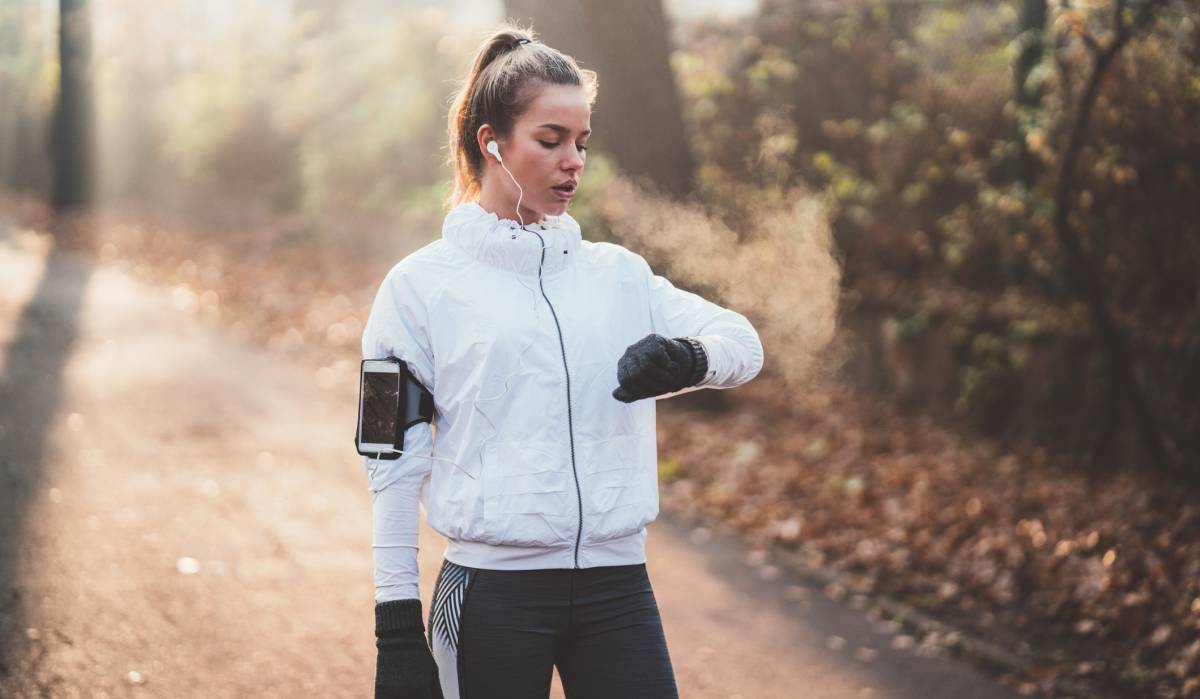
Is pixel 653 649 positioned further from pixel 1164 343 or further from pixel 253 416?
pixel 253 416

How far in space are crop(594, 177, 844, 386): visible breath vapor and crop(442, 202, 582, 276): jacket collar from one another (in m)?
7.06

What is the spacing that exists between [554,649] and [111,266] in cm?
1688

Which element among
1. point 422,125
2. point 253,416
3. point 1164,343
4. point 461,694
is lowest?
point 461,694

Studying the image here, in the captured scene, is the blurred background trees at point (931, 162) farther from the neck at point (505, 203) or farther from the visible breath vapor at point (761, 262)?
the neck at point (505, 203)

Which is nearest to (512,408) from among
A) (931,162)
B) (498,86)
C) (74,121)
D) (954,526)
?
(498,86)

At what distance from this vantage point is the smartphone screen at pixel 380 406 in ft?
8.31

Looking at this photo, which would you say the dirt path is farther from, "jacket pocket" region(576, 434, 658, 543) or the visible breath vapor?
the visible breath vapor

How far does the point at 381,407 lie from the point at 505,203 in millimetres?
584

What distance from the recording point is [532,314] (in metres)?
2.56

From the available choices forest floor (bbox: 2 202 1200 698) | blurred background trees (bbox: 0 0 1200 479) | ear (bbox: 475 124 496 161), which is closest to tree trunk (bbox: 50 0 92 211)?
blurred background trees (bbox: 0 0 1200 479)

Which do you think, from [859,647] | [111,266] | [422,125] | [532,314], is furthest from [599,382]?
[111,266]

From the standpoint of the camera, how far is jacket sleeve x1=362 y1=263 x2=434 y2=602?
8.37 ft

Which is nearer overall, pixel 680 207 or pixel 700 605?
pixel 700 605

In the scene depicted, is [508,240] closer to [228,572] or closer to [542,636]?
[542,636]
